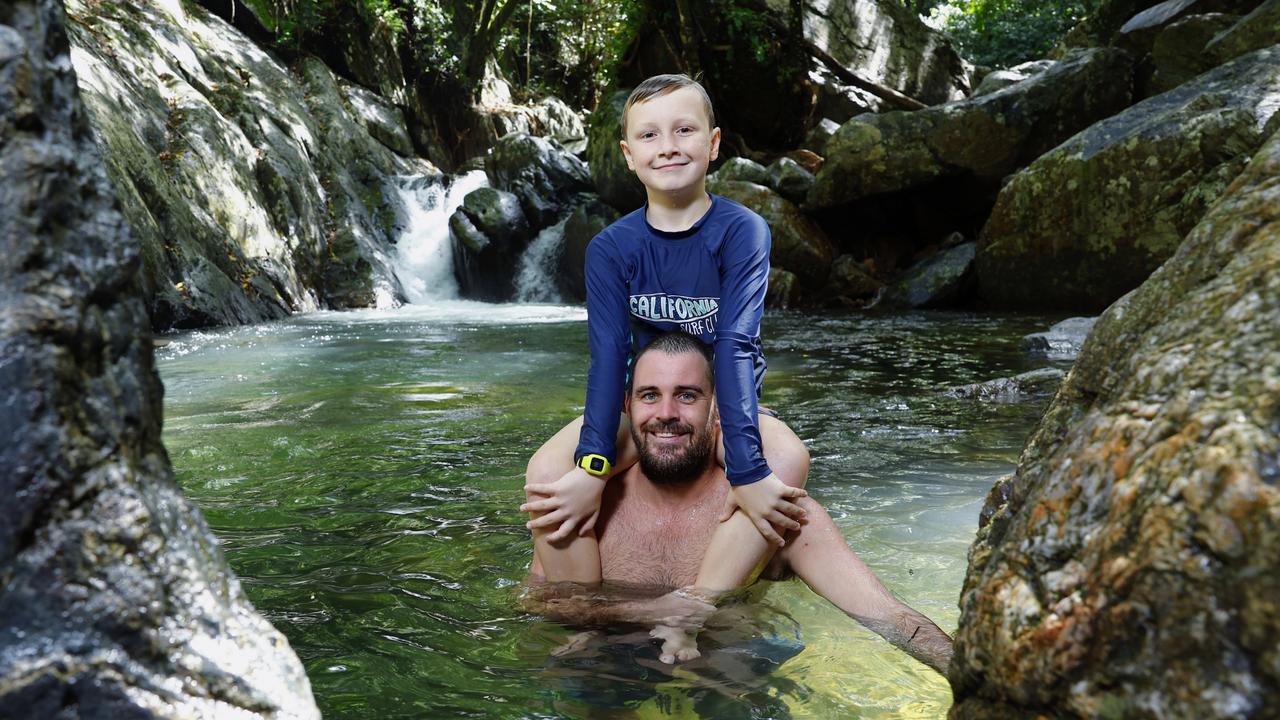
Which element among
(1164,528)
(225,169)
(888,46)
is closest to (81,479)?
(1164,528)

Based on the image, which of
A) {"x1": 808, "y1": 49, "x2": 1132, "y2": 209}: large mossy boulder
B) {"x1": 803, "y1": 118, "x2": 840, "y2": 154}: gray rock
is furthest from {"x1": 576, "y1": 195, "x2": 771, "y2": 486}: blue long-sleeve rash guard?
{"x1": 803, "y1": 118, "x2": 840, "y2": 154}: gray rock

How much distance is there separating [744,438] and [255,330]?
9.84 metres

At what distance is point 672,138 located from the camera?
320 centimetres

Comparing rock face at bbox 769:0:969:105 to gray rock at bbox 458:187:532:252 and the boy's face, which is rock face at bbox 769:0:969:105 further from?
the boy's face

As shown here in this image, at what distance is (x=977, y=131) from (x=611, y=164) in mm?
6148

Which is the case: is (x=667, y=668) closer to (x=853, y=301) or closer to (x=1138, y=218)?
(x=1138, y=218)

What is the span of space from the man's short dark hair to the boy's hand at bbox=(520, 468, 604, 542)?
1.14 feet

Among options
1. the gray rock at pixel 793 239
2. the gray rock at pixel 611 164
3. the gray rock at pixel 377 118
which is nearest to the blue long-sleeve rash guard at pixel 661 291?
the gray rock at pixel 793 239

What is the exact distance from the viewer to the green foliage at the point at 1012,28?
24109 millimetres

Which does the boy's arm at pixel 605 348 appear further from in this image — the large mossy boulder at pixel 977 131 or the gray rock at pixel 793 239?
the large mossy boulder at pixel 977 131

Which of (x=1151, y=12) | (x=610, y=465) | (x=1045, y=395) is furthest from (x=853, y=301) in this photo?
(x=610, y=465)

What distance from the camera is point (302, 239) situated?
583 inches

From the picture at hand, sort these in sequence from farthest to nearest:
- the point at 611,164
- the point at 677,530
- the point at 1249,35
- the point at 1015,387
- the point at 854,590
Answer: the point at 611,164
the point at 1249,35
the point at 1015,387
the point at 677,530
the point at 854,590

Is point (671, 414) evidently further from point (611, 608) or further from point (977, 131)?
point (977, 131)
